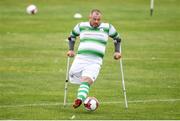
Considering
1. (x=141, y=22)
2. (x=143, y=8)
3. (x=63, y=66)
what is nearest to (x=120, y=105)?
(x=63, y=66)

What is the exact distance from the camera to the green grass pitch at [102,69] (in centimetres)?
2095

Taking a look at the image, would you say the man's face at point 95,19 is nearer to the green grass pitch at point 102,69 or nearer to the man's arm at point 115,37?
the man's arm at point 115,37

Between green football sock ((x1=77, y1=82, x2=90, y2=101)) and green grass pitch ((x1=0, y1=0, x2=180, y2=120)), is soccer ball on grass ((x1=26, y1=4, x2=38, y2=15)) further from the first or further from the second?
green football sock ((x1=77, y1=82, x2=90, y2=101))

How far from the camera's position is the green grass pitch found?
825 inches

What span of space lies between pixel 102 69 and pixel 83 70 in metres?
8.79

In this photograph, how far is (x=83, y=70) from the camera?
2100cm

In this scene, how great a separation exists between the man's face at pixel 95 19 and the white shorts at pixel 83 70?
91 centimetres

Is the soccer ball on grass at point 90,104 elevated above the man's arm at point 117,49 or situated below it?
below

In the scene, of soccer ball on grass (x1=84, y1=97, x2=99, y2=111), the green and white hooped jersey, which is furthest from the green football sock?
the green and white hooped jersey

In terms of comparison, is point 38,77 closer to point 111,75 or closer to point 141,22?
point 111,75

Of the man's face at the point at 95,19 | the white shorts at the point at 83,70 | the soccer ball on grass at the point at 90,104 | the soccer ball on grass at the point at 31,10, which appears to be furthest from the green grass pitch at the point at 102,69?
the man's face at the point at 95,19

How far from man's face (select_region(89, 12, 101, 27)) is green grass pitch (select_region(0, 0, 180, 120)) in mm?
2075

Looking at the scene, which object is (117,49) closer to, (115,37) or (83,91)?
(115,37)

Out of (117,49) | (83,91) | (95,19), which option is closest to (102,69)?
(117,49)
